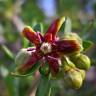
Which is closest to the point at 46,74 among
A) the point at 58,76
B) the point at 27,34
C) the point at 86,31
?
the point at 58,76

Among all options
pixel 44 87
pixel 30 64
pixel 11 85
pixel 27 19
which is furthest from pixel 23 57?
pixel 27 19

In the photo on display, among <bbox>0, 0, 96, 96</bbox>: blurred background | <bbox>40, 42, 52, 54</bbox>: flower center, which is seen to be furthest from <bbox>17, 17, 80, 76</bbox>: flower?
<bbox>0, 0, 96, 96</bbox>: blurred background

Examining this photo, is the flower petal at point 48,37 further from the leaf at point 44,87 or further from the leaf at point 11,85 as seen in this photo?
the leaf at point 11,85

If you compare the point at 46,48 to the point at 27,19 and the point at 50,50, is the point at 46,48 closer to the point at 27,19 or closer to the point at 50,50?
the point at 50,50

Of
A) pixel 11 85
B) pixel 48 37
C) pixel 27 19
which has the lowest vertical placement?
pixel 11 85

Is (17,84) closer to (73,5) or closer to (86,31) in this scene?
(86,31)

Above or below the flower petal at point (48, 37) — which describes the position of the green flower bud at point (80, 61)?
below

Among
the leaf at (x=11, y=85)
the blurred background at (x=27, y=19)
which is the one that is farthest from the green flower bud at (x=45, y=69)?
the blurred background at (x=27, y=19)
